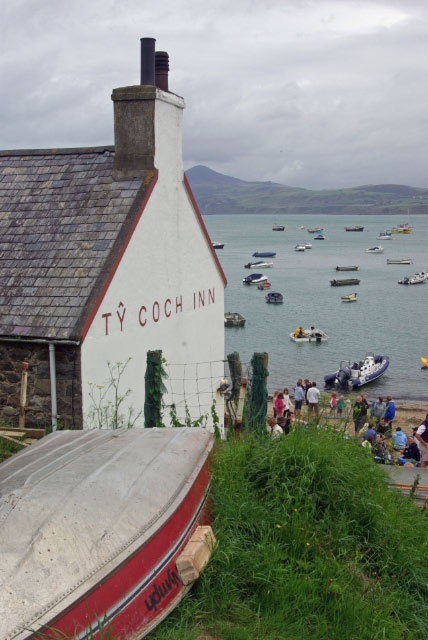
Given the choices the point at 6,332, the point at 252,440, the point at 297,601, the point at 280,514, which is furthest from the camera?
the point at 6,332

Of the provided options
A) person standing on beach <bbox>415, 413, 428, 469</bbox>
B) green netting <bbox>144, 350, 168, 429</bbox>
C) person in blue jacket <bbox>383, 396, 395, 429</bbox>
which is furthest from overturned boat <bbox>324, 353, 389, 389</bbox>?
green netting <bbox>144, 350, 168, 429</bbox>

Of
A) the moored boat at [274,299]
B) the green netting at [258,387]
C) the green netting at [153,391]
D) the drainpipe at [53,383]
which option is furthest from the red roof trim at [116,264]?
the moored boat at [274,299]

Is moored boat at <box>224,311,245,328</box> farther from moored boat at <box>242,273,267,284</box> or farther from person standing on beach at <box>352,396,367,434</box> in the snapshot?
→ person standing on beach at <box>352,396,367,434</box>

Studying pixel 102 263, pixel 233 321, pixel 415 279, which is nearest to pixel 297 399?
pixel 102 263

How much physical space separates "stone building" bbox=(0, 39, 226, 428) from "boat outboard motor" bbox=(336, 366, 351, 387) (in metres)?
21.5

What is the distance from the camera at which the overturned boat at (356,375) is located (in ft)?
117

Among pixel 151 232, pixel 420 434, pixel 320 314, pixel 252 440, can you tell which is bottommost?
pixel 320 314

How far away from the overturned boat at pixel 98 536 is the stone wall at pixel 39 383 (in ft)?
13.6

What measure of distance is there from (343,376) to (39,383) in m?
27.3

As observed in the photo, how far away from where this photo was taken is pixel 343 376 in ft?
116

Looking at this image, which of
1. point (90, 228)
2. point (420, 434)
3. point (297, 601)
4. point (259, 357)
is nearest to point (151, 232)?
point (90, 228)

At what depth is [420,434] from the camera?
12.1 metres

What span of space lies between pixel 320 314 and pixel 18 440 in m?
56.6

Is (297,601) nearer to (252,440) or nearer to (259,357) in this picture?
(252,440)
